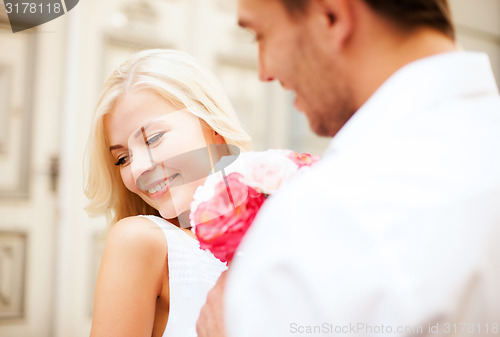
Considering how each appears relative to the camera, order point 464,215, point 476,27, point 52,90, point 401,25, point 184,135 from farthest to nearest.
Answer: point 476,27 → point 52,90 → point 184,135 → point 401,25 → point 464,215

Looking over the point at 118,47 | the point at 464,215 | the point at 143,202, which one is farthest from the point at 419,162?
the point at 118,47

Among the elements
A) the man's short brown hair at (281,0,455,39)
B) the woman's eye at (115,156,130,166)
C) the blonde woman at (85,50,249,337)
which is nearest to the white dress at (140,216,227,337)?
the blonde woman at (85,50,249,337)

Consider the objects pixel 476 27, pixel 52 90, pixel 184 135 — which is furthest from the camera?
pixel 476 27

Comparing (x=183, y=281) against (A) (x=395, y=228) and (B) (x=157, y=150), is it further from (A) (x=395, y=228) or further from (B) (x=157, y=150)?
(A) (x=395, y=228)

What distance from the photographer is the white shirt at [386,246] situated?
0.38 metres

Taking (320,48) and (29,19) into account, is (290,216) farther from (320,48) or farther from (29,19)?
(29,19)

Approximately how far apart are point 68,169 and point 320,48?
1701 mm

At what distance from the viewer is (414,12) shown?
1.68ft

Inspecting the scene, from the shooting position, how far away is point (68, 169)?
6.51ft

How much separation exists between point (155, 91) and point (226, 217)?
34 cm

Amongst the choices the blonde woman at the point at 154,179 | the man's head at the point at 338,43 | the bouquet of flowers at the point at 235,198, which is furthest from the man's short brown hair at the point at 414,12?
the blonde woman at the point at 154,179

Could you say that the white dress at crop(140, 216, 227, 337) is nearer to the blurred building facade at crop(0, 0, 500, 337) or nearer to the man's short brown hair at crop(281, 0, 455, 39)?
the man's short brown hair at crop(281, 0, 455, 39)

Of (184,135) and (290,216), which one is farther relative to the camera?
(184,135)

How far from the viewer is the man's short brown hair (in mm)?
512
